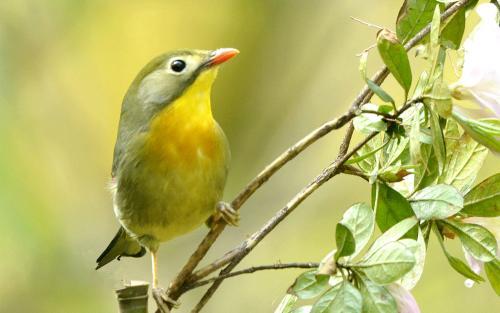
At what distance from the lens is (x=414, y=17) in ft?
2.40

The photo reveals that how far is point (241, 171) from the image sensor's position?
306 cm

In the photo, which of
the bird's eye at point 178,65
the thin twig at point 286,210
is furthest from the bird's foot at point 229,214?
the thin twig at point 286,210

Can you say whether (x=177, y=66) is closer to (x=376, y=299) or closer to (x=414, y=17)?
(x=414, y=17)

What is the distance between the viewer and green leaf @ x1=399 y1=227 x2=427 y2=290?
2.08 ft

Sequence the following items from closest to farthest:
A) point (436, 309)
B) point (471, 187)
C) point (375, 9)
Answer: point (471, 187), point (436, 309), point (375, 9)

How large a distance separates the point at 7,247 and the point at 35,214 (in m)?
0.18

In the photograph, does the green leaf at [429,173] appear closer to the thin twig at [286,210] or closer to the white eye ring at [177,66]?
the thin twig at [286,210]

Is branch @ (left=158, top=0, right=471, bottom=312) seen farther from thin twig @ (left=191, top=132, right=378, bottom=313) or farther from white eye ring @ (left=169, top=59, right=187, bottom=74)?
white eye ring @ (left=169, top=59, right=187, bottom=74)

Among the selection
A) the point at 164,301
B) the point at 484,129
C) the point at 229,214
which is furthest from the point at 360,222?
the point at 229,214

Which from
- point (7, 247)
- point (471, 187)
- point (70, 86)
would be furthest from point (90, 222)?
point (471, 187)

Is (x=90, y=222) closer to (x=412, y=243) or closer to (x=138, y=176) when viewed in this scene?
(x=138, y=176)

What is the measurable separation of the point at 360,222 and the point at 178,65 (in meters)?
0.75

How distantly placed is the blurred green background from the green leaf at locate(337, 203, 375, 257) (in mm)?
2184

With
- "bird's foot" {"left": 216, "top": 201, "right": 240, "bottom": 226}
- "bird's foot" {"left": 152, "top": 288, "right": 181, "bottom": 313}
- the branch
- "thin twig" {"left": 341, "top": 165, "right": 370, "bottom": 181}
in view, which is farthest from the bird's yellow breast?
"thin twig" {"left": 341, "top": 165, "right": 370, "bottom": 181}
